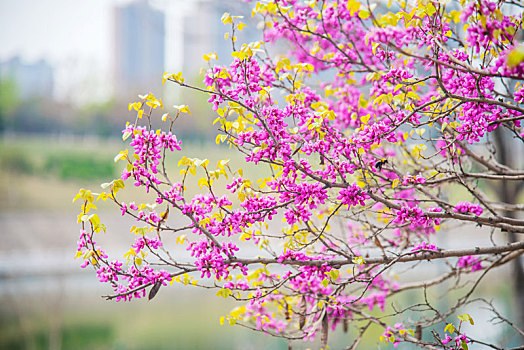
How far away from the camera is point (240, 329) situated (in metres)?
11.1

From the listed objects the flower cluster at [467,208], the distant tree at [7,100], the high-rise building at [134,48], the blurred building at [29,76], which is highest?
the high-rise building at [134,48]

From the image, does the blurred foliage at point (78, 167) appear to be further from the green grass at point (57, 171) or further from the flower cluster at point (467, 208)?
the flower cluster at point (467, 208)

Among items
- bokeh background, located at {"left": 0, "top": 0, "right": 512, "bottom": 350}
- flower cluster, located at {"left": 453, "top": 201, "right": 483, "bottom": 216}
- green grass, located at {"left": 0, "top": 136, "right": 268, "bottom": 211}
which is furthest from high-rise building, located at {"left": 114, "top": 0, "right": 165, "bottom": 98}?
flower cluster, located at {"left": 453, "top": 201, "right": 483, "bottom": 216}

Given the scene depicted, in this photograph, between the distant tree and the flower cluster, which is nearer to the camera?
the flower cluster

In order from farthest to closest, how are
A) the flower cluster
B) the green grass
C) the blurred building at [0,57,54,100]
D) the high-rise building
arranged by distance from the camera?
the high-rise building
the blurred building at [0,57,54,100]
the green grass
the flower cluster

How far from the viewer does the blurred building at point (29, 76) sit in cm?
3567

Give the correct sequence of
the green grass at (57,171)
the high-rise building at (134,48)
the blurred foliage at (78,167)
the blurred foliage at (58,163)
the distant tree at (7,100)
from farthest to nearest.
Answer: the high-rise building at (134,48) < the distant tree at (7,100) < the blurred foliage at (78,167) < the blurred foliage at (58,163) < the green grass at (57,171)

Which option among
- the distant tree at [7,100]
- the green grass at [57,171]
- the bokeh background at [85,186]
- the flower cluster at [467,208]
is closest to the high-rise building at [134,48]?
the bokeh background at [85,186]

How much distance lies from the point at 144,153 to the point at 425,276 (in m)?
15.4

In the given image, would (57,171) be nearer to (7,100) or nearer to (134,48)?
(7,100)

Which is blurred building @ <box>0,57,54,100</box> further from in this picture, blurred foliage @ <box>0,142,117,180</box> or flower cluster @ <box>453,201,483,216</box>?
flower cluster @ <box>453,201,483,216</box>

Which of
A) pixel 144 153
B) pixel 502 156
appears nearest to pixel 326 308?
pixel 144 153

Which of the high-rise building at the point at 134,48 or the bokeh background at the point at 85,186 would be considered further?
the high-rise building at the point at 134,48

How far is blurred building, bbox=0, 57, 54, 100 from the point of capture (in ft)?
117
